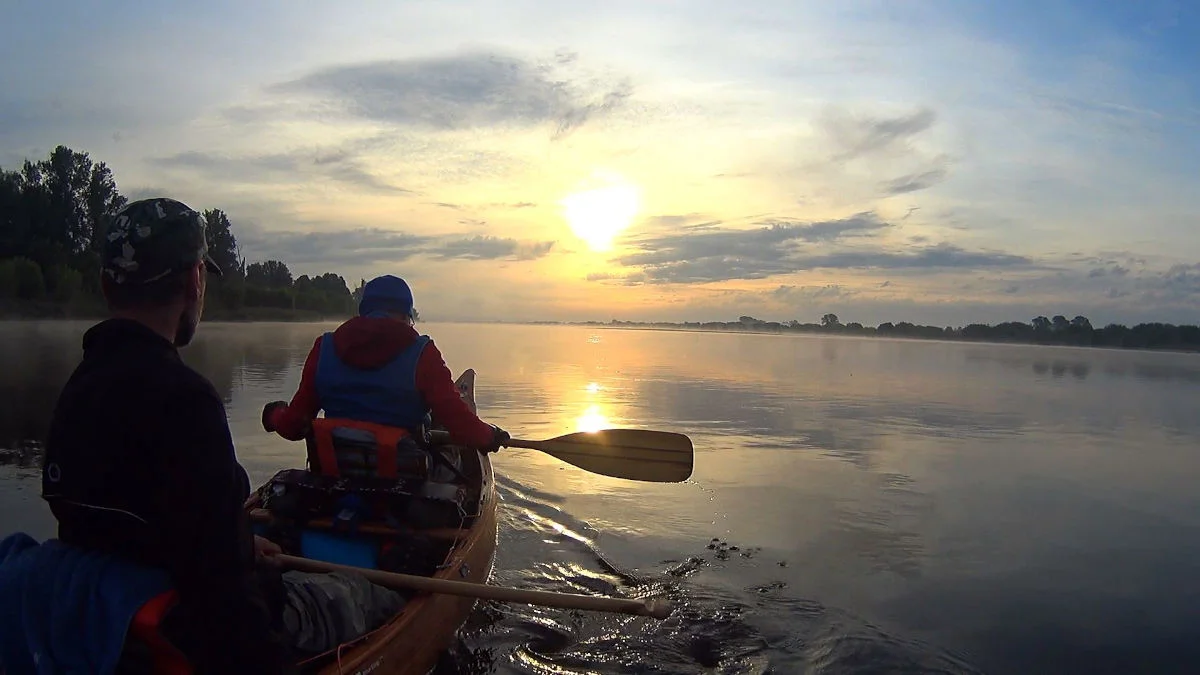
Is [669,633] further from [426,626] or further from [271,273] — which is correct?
[271,273]

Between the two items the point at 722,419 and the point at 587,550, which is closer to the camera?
the point at 587,550

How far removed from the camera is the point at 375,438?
4.94 metres

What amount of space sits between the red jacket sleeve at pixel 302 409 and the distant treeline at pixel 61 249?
45.9 meters

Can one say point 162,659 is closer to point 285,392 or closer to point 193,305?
point 193,305

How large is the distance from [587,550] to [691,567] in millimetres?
1055

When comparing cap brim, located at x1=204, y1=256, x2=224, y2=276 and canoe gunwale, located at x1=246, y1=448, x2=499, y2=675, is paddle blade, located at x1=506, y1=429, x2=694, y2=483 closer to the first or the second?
canoe gunwale, located at x1=246, y1=448, x2=499, y2=675

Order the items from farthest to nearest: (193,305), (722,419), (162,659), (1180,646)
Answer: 1. (722,419)
2. (1180,646)
3. (193,305)
4. (162,659)

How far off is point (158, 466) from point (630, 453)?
16.6 feet

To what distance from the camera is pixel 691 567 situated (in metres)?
7.47

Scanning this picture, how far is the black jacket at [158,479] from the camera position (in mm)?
2186

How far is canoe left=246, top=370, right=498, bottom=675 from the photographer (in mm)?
3938

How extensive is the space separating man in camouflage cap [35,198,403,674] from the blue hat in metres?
2.77

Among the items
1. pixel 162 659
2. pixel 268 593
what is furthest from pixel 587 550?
pixel 162 659

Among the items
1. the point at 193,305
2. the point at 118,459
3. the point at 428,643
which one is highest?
the point at 193,305
